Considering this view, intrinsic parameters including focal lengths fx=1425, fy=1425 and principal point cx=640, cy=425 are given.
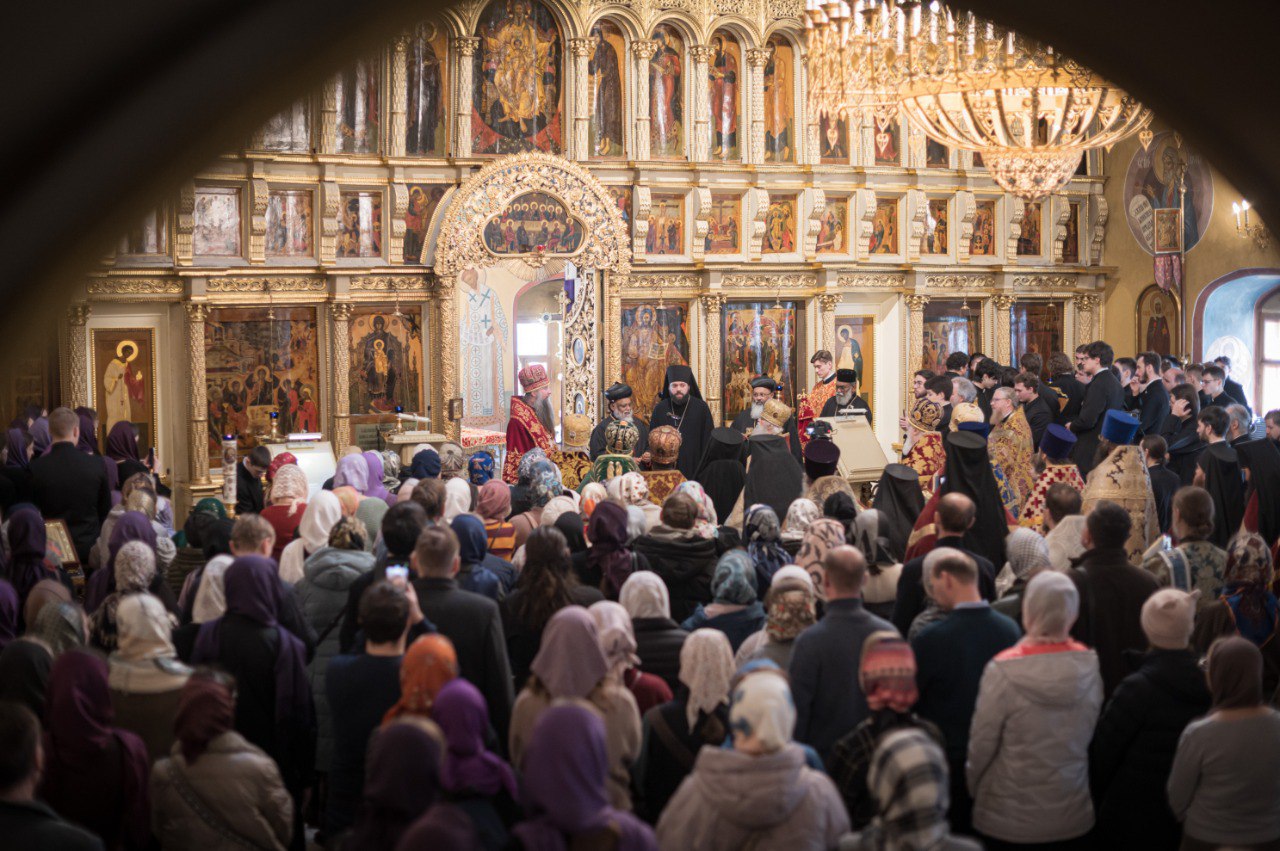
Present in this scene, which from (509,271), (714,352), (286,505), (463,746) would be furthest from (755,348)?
(463,746)

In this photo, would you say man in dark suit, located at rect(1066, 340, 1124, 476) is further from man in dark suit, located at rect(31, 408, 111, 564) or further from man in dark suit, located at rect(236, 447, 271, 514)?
man in dark suit, located at rect(31, 408, 111, 564)

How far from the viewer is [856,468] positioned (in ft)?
38.7

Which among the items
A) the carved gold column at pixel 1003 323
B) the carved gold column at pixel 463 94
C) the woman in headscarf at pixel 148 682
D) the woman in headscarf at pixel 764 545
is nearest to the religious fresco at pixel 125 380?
the carved gold column at pixel 463 94

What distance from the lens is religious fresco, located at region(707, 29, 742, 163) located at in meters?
16.6

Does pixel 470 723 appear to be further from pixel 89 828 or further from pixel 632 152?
pixel 632 152

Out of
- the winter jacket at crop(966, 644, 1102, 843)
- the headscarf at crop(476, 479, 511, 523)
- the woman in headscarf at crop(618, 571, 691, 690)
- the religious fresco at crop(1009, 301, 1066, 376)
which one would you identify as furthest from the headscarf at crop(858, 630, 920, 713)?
the religious fresco at crop(1009, 301, 1066, 376)

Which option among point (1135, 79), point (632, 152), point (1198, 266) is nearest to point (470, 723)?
point (1135, 79)

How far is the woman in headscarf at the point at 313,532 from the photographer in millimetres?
7160

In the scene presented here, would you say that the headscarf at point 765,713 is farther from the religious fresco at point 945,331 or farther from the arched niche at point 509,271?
the religious fresco at point 945,331

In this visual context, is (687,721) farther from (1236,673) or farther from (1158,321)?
(1158,321)

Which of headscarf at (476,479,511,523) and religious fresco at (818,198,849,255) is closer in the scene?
headscarf at (476,479,511,523)

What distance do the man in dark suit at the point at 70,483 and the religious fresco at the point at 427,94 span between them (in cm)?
639

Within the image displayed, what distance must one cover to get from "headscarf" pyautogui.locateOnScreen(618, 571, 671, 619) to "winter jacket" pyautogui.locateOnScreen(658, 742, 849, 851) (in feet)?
5.19

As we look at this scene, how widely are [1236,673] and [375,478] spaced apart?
19.2ft
